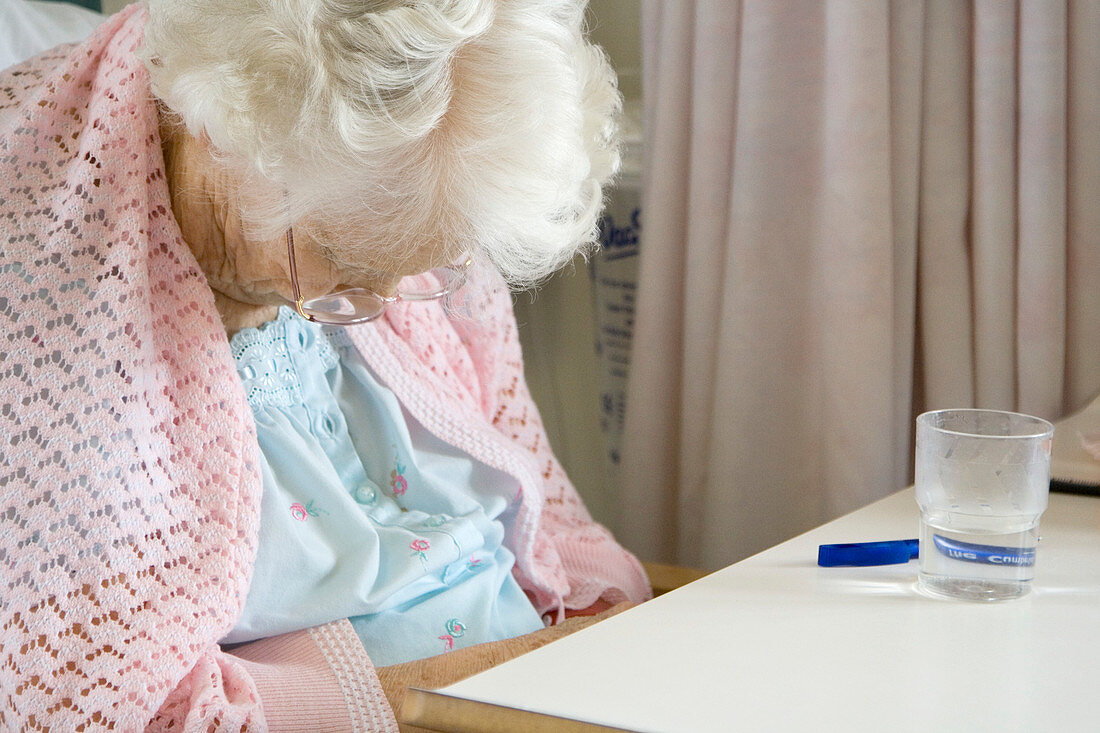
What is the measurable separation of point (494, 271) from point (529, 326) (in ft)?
3.06

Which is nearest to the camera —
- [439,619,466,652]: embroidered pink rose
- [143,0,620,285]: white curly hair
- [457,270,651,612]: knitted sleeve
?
[143,0,620,285]: white curly hair

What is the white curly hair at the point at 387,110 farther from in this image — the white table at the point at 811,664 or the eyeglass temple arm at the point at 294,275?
the white table at the point at 811,664

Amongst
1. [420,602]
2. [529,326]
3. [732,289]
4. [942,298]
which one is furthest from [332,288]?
[529,326]

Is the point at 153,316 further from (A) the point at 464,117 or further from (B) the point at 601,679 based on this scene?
(B) the point at 601,679

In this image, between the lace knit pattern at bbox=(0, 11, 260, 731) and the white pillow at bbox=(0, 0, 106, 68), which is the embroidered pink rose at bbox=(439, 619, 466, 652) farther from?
the white pillow at bbox=(0, 0, 106, 68)

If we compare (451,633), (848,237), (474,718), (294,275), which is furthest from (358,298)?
(848,237)

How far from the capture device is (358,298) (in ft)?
3.22

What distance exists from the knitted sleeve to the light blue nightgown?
0.36 ft

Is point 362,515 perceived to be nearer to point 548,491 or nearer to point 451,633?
point 451,633

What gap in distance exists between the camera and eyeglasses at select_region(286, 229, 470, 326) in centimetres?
92

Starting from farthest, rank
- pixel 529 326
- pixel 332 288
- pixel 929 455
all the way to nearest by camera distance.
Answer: pixel 529 326
pixel 332 288
pixel 929 455

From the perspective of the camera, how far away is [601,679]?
622mm

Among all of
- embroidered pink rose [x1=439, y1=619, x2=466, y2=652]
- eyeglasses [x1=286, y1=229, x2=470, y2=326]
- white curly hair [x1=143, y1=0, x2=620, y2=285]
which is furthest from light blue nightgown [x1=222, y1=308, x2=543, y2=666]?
white curly hair [x1=143, y1=0, x2=620, y2=285]

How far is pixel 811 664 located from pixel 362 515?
50 centimetres
